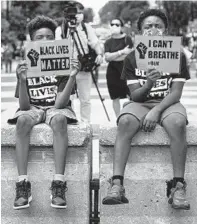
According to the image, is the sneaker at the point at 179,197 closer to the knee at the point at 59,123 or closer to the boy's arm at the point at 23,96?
the knee at the point at 59,123

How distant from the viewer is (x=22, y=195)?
12.1ft

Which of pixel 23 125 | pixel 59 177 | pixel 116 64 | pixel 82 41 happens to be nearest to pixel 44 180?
pixel 59 177

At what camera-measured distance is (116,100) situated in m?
7.50

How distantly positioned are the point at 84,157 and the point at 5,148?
1.96 feet

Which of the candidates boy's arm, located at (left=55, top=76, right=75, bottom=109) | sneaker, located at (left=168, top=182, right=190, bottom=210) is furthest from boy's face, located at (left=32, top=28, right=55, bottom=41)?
sneaker, located at (left=168, top=182, right=190, bottom=210)

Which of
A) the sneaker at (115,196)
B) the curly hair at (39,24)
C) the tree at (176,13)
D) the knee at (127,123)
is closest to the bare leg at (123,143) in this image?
the knee at (127,123)

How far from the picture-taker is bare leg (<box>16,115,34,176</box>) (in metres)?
3.77

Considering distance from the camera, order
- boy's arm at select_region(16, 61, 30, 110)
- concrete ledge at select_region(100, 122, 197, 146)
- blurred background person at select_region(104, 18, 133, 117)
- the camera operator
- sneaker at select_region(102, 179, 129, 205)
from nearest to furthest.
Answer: sneaker at select_region(102, 179, 129, 205), concrete ledge at select_region(100, 122, 197, 146), boy's arm at select_region(16, 61, 30, 110), the camera operator, blurred background person at select_region(104, 18, 133, 117)

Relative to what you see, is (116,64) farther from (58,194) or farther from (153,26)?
(58,194)

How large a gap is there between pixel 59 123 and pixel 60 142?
0.15 metres

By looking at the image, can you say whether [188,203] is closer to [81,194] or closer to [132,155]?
[132,155]

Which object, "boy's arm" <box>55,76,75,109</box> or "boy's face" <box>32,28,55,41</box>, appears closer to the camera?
"boy's arm" <box>55,76,75,109</box>

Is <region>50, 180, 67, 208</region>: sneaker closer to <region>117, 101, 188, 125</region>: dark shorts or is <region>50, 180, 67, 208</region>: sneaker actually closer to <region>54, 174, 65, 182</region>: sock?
<region>54, 174, 65, 182</region>: sock

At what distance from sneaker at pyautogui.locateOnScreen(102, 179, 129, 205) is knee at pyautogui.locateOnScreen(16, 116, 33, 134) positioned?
2.47 feet
